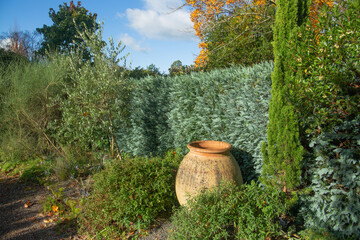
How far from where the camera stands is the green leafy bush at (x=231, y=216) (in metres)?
2.88

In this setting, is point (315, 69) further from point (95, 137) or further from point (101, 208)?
point (95, 137)

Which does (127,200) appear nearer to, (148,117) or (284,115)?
(284,115)

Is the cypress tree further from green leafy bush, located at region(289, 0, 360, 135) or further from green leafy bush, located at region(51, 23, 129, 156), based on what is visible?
green leafy bush, located at region(51, 23, 129, 156)

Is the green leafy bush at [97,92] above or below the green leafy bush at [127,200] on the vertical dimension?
above

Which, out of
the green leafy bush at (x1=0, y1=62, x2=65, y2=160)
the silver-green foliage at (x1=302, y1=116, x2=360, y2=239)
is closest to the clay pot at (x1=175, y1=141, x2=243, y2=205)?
the silver-green foliage at (x1=302, y1=116, x2=360, y2=239)

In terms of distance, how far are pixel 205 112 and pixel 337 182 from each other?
2406 millimetres

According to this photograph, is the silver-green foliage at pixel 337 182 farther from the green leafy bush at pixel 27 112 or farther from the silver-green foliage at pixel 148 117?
the green leafy bush at pixel 27 112

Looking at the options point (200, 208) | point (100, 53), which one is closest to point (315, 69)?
point (200, 208)

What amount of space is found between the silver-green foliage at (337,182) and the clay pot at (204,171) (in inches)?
43.5

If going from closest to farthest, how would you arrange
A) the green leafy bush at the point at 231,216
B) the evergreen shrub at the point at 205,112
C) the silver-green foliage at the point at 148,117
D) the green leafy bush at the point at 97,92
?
1. the green leafy bush at the point at 231,216
2. the evergreen shrub at the point at 205,112
3. the green leafy bush at the point at 97,92
4. the silver-green foliage at the point at 148,117

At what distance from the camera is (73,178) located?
18.0 ft

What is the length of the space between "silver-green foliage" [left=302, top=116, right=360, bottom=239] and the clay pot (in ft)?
3.62

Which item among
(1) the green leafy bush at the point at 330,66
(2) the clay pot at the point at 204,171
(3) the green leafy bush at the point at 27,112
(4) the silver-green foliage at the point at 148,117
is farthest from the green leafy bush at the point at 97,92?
(1) the green leafy bush at the point at 330,66

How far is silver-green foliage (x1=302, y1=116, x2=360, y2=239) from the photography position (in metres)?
3.02
